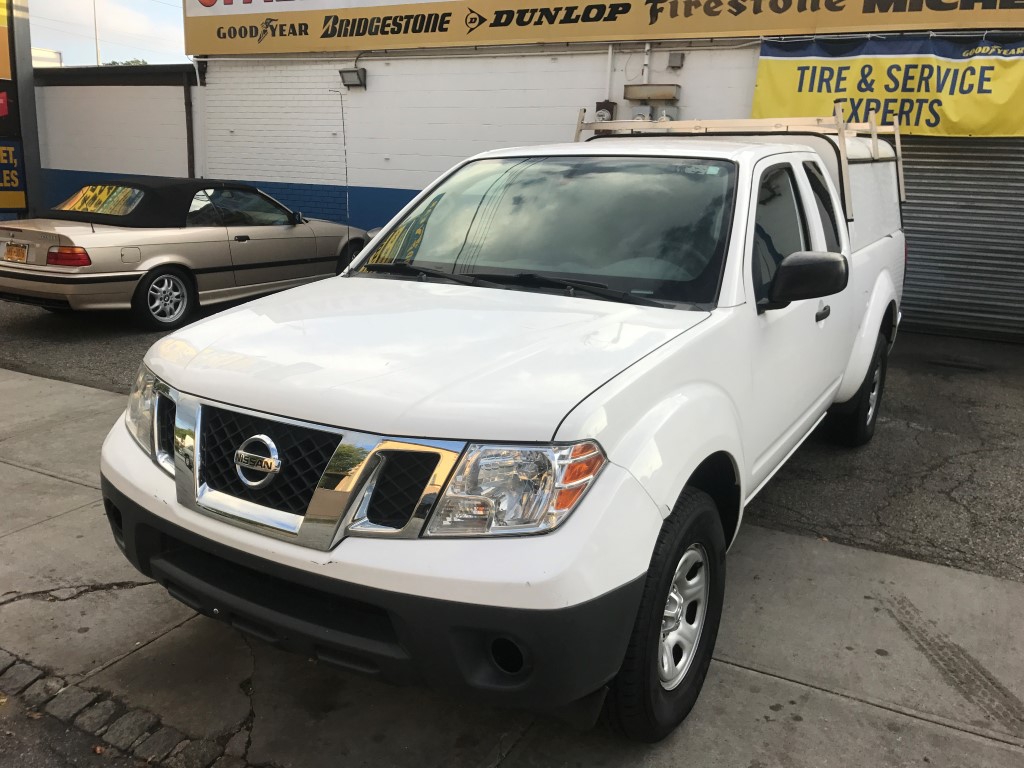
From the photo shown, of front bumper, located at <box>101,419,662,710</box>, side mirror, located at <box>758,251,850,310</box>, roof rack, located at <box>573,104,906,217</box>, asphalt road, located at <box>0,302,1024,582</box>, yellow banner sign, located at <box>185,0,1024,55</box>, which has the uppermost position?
yellow banner sign, located at <box>185,0,1024,55</box>

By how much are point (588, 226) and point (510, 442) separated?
150 cm

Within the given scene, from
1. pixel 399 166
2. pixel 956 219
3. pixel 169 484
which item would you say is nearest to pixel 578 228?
pixel 169 484

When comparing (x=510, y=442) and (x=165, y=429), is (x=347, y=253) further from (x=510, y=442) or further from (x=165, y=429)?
(x=510, y=442)

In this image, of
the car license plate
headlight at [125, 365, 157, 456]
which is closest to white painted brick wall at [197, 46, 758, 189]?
→ the car license plate

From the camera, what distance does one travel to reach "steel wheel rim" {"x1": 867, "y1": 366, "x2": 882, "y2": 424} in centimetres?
525

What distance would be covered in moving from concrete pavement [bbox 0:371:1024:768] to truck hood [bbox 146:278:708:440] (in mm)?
745

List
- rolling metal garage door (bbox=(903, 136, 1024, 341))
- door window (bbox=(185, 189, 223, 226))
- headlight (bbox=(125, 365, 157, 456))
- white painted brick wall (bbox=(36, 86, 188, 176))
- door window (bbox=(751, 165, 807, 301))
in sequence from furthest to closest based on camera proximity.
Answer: white painted brick wall (bbox=(36, 86, 188, 176)) → rolling metal garage door (bbox=(903, 136, 1024, 341)) → door window (bbox=(185, 189, 223, 226)) → door window (bbox=(751, 165, 807, 301)) → headlight (bbox=(125, 365, 157, 456))

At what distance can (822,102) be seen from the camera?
8.95 meters

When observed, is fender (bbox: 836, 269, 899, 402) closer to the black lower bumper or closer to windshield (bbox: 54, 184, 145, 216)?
the black lower bumper

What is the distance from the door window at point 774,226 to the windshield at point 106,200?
22.5 ft

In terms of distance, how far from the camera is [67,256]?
751 cm

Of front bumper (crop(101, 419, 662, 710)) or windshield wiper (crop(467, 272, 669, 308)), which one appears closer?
front bumper (crop(101, 419, 662, 710))

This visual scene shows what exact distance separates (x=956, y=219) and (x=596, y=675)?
28.7ft

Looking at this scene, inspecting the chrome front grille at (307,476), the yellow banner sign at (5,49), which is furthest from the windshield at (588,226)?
the yellow banner sign at (5,49)
